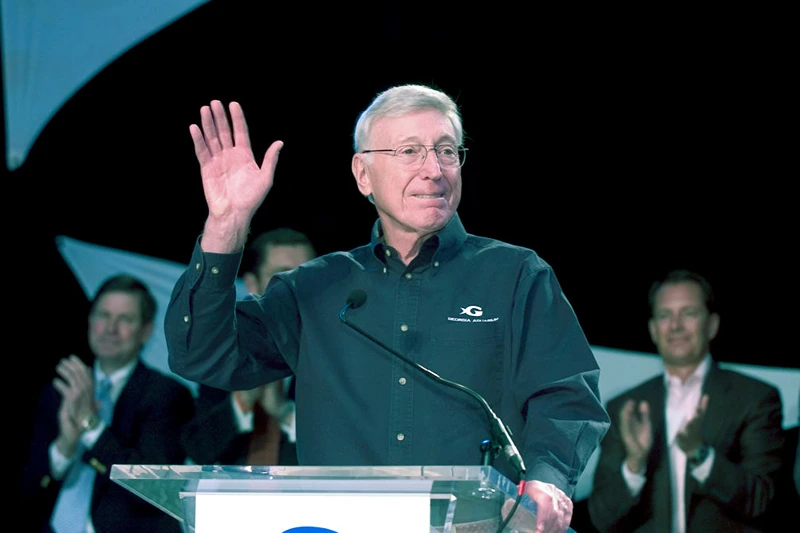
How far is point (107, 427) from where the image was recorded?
13.4ft

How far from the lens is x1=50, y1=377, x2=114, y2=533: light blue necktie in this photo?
4000 mm

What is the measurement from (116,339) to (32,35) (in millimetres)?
1541

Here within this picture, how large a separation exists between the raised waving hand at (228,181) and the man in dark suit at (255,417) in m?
1.79

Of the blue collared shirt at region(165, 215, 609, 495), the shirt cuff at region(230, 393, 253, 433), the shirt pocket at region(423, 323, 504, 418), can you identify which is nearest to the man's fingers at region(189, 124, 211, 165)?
the blue collared shirt at region(165, 215, 609, 495)

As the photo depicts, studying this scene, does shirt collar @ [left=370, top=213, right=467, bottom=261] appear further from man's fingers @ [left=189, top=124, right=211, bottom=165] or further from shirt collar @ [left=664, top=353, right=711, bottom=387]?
shirt collar @ [left=664, top=353, right=711, bottom=387]

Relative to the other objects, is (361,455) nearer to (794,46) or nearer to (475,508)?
(475,508)

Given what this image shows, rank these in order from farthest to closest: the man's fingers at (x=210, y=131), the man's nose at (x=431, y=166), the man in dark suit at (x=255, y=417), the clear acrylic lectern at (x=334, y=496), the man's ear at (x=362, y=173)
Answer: the man in dark suit at (x=255, y=417) → the man's ear at (x=362, y=173) → the man's nose at (x=431, y=166) → the man's fingers at (x=210, y=131) → the clear acrylic lectern at (x=334, y=496)

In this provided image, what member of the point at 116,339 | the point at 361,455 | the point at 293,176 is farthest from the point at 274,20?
the point at 361,455

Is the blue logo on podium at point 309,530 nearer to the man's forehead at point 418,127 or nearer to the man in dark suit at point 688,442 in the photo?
the man's forehead at point 418,127

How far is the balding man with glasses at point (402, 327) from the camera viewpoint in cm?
215

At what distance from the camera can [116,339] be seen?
14.1 ft

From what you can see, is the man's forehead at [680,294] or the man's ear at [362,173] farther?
the man's forehead at [680,294]

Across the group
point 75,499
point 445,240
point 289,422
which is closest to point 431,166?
point 445,240

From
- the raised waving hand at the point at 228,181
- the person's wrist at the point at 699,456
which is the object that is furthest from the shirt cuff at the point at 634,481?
the raised waving hand at the point at 228,181
